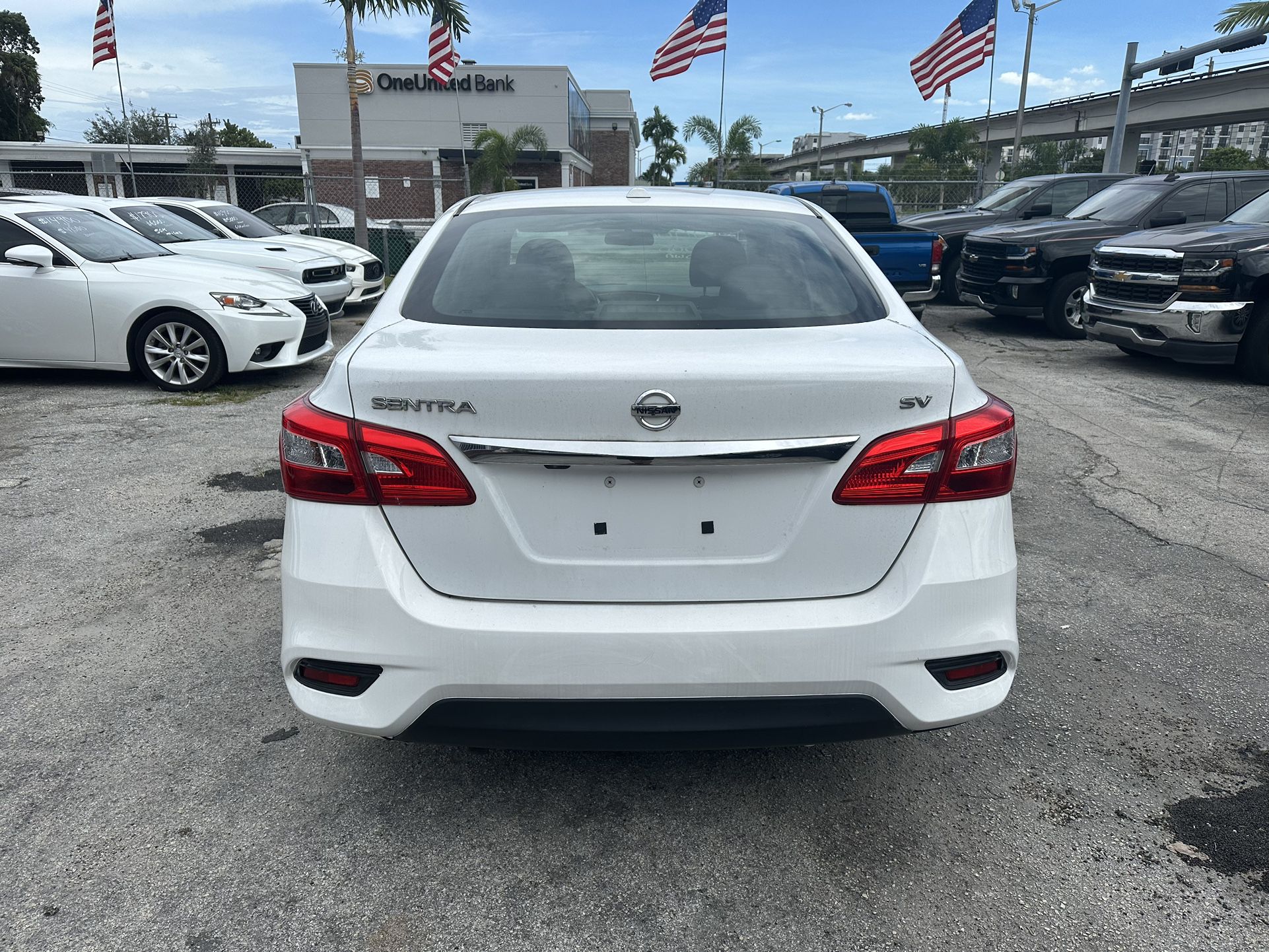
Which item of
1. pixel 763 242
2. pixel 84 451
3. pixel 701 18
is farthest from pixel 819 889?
pixel 701 18

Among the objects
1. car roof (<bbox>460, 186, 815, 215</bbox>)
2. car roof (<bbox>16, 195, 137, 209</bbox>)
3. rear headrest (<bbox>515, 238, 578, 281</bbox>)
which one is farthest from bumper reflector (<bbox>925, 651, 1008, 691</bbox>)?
car roof (<bbox>16, 195, 137, 209</bbox>)

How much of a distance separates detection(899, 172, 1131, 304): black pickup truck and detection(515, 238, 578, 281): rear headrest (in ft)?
41.0

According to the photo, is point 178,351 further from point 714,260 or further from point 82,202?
point 714,260

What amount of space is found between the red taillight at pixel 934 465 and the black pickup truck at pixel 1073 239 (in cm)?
1035

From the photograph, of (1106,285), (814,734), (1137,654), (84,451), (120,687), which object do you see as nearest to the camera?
(814,734)

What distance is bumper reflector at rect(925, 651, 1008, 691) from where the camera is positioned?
7.48 feet

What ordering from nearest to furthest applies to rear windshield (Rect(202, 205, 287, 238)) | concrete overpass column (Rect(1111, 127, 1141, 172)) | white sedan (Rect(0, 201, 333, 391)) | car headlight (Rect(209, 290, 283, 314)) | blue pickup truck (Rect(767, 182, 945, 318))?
white sedan (Rect(0, 201, 333, 391)) < car headlight (Rect(209, 290, 283, 314)) < blue pickup truck (Rect(767, 182, 945, 318)) < rear windshield (Rect(202, 205, 287, 238)) < concrete overpass column (Rect(1111, 127, 1141, 172))

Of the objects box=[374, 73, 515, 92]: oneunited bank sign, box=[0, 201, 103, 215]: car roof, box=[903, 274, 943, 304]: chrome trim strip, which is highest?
box=[374, 73, 515, 92]: oneunited bank sign

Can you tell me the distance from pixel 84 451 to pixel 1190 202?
12.1 metres

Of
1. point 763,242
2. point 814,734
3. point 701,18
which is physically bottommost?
point 814,734

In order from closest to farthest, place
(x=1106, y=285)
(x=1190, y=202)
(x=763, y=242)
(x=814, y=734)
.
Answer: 1. (x=814, y=734)
2. (x=763, y=242)
3. (x=1106, y=285)
4. (x=1190, y=202)

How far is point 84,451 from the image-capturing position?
250 inches

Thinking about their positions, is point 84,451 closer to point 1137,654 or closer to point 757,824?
point 757,824

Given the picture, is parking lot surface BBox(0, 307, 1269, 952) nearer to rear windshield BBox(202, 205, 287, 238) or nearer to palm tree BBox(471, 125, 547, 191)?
rear windshield BBox(202, 205, 287, 238)
